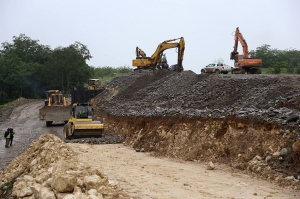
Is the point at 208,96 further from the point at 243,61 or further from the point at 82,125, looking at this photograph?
the point at 243,61

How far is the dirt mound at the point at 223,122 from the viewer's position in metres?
10.8

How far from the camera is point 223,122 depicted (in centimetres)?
1375

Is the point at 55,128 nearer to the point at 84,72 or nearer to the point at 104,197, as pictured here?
the point at 104,197

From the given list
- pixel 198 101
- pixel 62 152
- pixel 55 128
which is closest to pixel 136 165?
pixel 62 152

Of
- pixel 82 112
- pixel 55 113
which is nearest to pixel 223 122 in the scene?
pixel 82 112

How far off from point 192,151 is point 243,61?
711 inches

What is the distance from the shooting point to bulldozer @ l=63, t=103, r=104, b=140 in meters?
19.4

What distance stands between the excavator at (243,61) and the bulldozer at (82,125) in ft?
48.0

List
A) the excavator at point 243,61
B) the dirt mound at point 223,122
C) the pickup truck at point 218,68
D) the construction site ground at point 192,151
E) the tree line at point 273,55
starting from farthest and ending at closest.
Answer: the tree line at point 273,55, the pickup truck at point 218,68, the excavator at point 243,61, the dirt mound at point 223,122, the construction site ground at point 192,151

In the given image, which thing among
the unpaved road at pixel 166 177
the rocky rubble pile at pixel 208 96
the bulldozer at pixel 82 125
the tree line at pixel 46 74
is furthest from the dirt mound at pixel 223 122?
the tree line at pixel 46 74

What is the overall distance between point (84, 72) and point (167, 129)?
36968 millimetres

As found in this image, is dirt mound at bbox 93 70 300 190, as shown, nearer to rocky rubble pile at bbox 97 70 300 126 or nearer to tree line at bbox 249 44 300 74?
rocky rubble pile at bbox 97 70 300 126

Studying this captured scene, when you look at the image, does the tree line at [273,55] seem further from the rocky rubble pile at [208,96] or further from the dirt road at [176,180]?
the dirt road at [176,180]

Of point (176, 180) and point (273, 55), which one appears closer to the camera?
point (176, 180)
